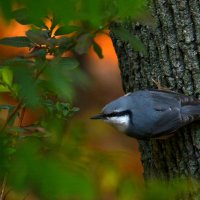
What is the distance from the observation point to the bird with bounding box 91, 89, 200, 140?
2174 mm

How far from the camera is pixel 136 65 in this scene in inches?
89.8

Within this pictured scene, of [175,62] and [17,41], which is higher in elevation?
[17,41]

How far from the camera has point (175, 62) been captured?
2158 mm

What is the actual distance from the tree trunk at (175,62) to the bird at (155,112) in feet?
0.14

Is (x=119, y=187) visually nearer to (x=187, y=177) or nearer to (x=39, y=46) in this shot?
(x=39, y=46)

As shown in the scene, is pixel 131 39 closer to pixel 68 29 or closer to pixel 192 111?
pixel 68 29

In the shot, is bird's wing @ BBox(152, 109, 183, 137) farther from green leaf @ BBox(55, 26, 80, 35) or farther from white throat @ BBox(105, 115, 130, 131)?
green leaf @ BBox(55, 26, 80, 35)

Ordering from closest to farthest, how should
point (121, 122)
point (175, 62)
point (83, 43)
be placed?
point (83, 43), point (175, 62), point (121, 122)

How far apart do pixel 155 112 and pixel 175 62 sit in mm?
262

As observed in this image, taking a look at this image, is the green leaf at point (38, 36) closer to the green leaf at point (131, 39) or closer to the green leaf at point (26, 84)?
the green leaf at point (131, 39)

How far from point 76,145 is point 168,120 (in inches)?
59.0

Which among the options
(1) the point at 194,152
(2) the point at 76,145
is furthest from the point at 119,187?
(1) the point at 194,152

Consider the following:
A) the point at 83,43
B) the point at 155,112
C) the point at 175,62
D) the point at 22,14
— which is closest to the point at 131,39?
the point at 83,43

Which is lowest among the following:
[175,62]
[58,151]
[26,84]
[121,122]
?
[121,122]
